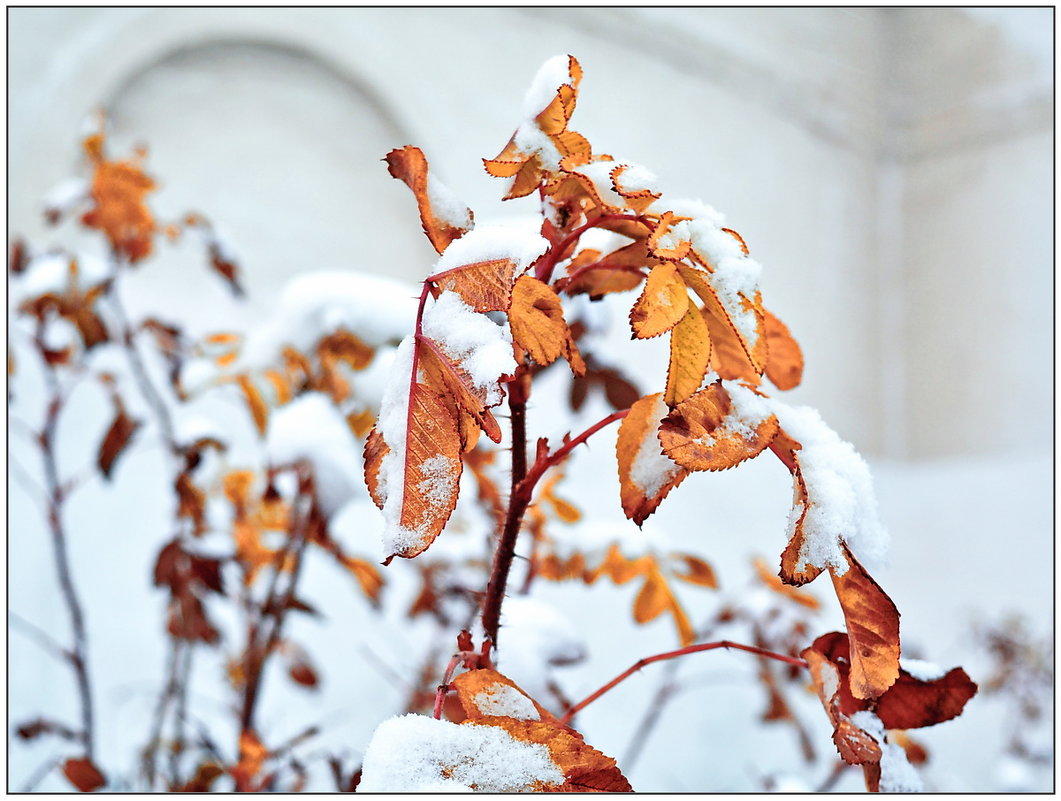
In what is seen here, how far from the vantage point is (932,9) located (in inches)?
86.4

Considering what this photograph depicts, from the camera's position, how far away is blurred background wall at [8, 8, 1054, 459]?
128 cm

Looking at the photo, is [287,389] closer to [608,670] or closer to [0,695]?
[0,695]

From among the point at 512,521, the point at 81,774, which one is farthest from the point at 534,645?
the point at 81,774

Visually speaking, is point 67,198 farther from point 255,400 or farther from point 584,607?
point 584,607

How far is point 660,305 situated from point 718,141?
5.75ft

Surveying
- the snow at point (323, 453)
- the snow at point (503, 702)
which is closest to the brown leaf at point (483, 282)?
the snow at point (503, 702)

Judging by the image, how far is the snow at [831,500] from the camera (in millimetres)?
219

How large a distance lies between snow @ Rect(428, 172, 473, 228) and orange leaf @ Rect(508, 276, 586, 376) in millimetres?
49

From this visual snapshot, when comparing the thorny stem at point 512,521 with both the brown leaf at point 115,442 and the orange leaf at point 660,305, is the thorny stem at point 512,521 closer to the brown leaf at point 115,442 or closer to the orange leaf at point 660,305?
the orange leaf at point 660,305

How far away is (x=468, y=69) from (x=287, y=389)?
113cm

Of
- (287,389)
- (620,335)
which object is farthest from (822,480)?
(620,335)

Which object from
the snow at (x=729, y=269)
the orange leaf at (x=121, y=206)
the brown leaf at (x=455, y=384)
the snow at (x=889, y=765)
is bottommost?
the snow at (x=889, y=765)

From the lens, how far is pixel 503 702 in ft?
0.75

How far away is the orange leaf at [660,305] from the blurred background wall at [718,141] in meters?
1.12
